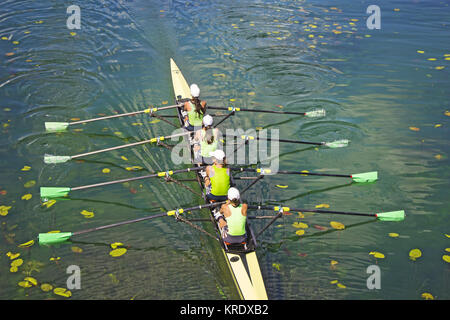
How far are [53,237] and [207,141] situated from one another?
418 centimetres

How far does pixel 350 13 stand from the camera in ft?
66.9

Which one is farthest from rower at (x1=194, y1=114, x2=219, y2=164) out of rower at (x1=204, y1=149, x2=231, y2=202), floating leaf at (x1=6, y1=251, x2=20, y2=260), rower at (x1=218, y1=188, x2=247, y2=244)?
floating leaf at (x1=6, y1=251, x2=20, y2=260)

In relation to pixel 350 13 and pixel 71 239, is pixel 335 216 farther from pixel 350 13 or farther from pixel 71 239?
pixel 350 13

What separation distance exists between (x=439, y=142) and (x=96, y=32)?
1577 cm

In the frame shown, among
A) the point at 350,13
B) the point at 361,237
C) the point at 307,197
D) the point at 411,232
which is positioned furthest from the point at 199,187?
the point at 350,13

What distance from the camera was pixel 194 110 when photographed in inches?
429

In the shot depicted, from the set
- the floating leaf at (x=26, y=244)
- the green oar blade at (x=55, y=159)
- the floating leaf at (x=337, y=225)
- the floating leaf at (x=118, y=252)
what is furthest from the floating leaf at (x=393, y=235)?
the green oar blade at (x=55, y=159)

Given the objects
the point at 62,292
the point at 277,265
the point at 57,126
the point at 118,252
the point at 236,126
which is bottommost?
the point at 277,265

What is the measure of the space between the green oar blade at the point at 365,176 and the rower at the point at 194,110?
4.75 m

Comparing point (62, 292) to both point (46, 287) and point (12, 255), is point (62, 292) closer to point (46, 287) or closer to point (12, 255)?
point (46, 287)

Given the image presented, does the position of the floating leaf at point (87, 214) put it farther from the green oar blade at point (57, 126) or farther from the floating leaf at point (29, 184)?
the green oar blade at point (57, 126)

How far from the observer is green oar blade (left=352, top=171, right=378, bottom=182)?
31.6 ft

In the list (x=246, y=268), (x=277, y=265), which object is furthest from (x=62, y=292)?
(x=277, y=265)

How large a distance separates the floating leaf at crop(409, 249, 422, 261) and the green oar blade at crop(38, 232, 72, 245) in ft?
24.3
